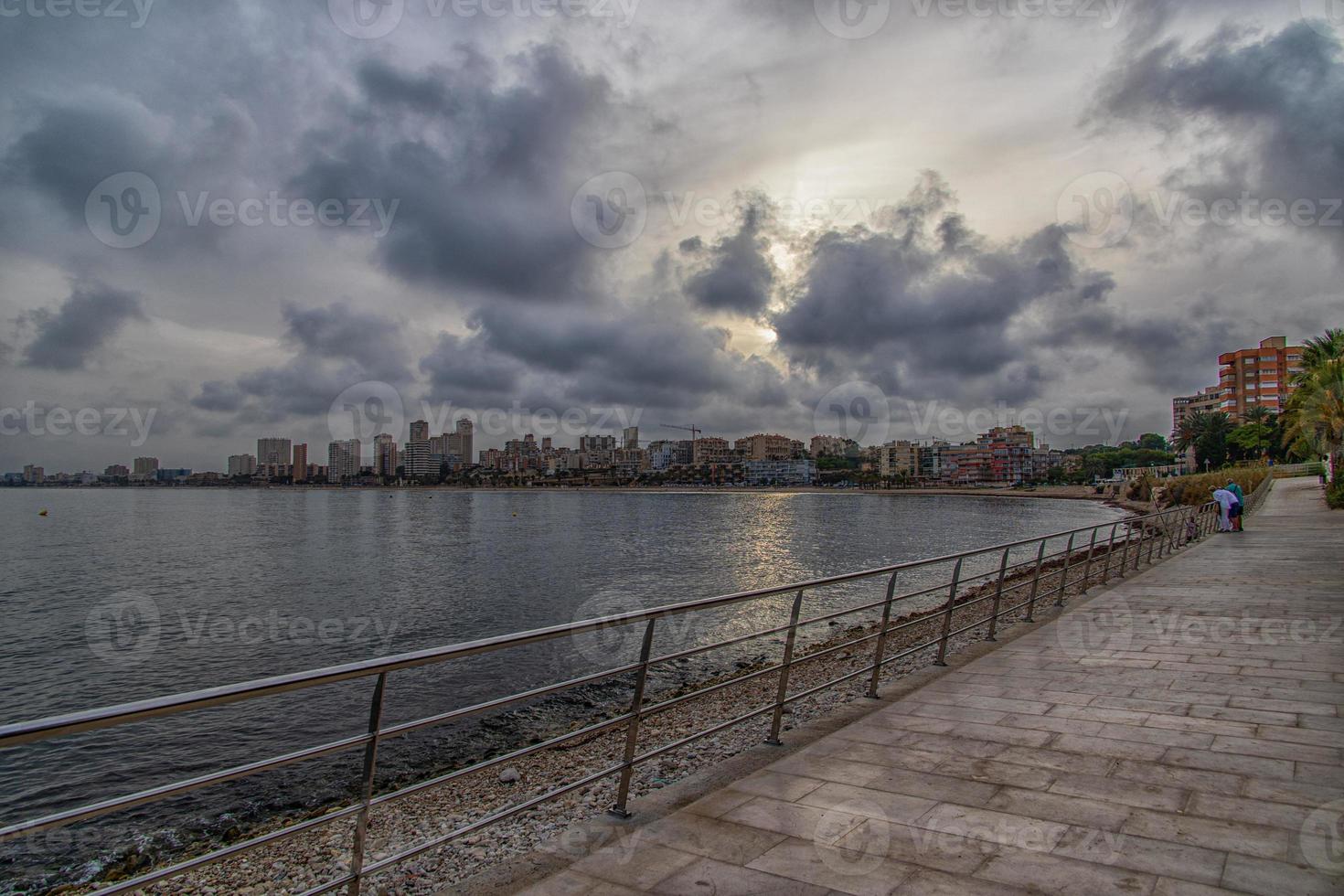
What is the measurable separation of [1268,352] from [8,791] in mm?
173101

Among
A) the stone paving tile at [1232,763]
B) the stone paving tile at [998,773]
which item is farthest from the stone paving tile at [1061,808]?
the stone paving tile at [1232,763]

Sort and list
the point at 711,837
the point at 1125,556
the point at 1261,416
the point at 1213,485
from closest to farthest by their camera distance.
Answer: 1. the point at 711,837
2. the point at 1125,556
3. the point at 1213,485
4. the point at 1261,416

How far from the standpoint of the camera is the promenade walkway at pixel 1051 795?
3.88 metres

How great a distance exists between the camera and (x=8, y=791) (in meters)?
12.3

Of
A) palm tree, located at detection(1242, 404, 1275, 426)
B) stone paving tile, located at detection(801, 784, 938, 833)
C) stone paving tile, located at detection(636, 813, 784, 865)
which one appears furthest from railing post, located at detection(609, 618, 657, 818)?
palm tree, located at detection(1242, 404, 1275, 426)

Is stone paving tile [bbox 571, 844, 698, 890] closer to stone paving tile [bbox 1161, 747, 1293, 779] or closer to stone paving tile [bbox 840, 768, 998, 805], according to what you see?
stone paving tile [bbox 840, 768, 998, 805]

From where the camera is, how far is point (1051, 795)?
493cm

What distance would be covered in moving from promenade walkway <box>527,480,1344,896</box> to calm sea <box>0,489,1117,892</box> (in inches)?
342

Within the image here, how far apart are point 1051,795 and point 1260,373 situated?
16927 centimetres

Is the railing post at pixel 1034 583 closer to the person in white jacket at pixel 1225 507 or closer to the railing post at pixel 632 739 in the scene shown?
the railing post at pixel 632 739

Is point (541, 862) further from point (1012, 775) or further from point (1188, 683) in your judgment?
point (1188, 683)

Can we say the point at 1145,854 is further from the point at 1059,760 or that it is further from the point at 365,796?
the point at 365,796

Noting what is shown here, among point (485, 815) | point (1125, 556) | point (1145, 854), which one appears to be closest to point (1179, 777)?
point (1145, 854)

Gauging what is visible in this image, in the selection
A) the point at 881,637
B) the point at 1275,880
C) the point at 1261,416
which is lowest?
the point at 1275,880
